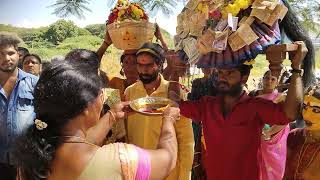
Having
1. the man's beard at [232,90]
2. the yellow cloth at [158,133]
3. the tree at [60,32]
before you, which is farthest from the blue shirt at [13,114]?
the tree at [60,32]

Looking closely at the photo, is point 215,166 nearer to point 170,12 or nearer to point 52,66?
point 52,66

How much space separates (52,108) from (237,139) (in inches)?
50.8

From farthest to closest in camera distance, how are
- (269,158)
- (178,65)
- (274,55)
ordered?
(269,158) → (178,65) → (274,55)

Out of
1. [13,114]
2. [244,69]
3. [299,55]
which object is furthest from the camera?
[13,114]

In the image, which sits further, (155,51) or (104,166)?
(155,51)

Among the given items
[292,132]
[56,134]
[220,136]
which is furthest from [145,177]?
[292,132]

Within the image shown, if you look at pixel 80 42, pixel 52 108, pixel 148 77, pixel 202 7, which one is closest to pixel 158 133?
pixel 148 77

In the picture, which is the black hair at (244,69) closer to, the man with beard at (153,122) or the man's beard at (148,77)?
the man with beard at (153,122)

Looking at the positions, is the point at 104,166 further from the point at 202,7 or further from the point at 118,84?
the point at 118,84

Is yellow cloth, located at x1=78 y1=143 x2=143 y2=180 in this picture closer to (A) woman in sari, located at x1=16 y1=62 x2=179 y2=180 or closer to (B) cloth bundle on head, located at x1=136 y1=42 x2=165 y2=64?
(A) woman in sari, located at x1=16 y1=62 x2=179 y2=180

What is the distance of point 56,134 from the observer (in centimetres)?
170

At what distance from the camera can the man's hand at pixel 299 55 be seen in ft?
6.84

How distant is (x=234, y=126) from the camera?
98.3 inches

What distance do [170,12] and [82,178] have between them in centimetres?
228
